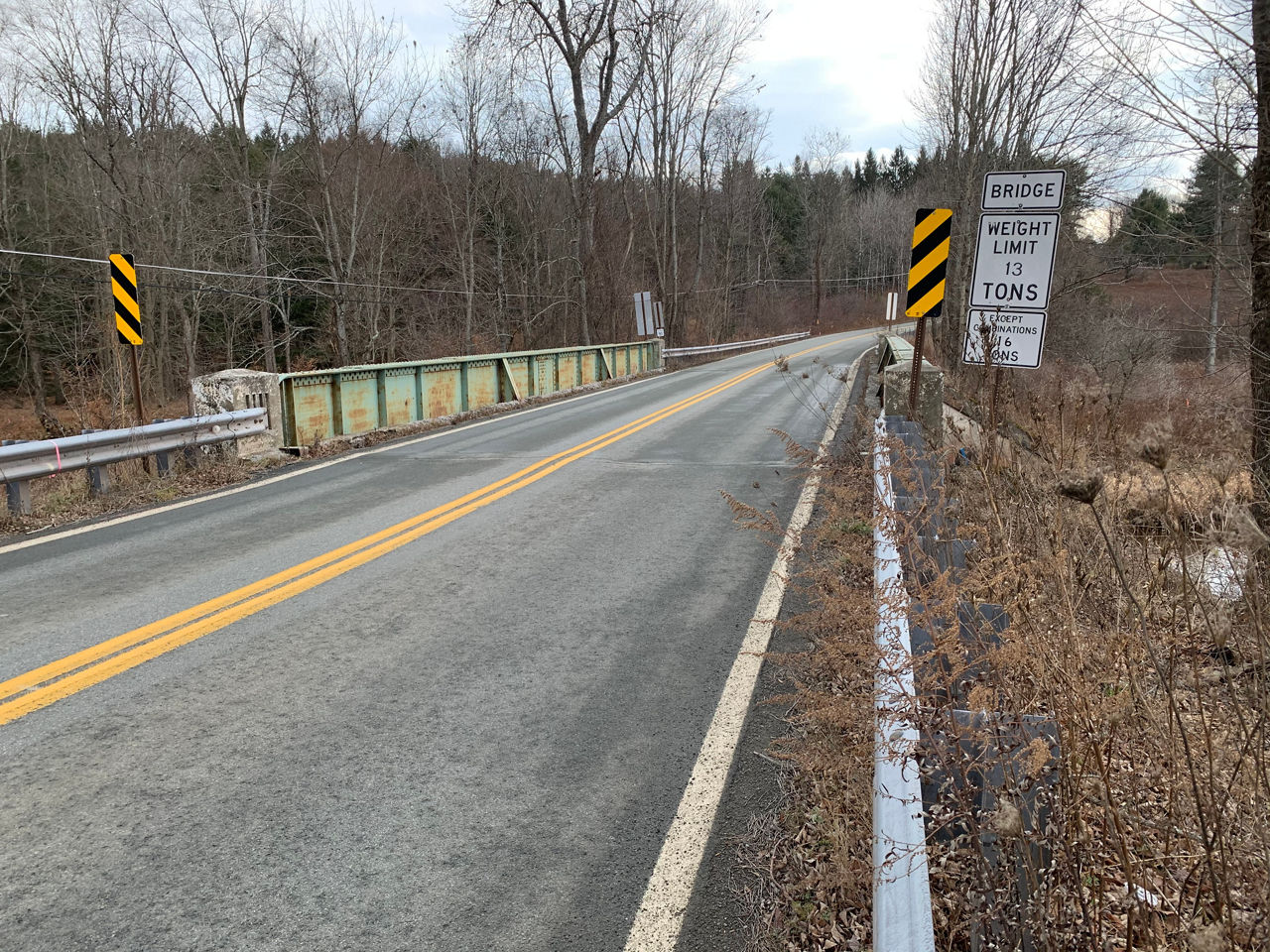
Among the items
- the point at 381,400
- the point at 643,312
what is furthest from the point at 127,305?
the point at 643,312

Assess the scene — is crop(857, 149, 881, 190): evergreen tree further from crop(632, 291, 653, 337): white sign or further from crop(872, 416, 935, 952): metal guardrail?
crop(872, 416, 935, 952): metal guardrail

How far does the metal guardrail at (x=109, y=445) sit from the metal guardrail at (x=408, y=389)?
97 cm

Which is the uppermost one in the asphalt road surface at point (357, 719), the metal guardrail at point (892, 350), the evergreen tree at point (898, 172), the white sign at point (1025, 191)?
the evergreen tree at point (898, 172)

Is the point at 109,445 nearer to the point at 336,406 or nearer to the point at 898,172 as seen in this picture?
the point at 336,406

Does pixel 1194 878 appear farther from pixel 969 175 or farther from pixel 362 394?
pixel 969 175

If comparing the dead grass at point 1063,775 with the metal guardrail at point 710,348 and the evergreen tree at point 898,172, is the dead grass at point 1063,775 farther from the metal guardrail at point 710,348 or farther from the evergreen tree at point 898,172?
the evergreen tree at point 898,172

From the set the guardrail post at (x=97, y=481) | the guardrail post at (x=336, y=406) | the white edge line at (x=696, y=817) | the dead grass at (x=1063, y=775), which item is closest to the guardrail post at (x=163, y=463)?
the guardrail post at (x=97, y=481)

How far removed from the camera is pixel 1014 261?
7.04m

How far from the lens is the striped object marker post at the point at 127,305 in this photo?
32.4 ft

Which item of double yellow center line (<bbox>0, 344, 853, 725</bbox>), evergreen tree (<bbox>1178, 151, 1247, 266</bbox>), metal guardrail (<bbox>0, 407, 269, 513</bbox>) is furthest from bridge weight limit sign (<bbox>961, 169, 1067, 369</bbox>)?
metal guardrail (<bbox>0, 407, 269, 513</bbox>)

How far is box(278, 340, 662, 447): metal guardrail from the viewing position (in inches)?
462

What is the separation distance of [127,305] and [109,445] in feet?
7.32

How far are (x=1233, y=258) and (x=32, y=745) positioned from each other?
7.00 meters

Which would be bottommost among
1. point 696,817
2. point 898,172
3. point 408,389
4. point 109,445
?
point 696,817
